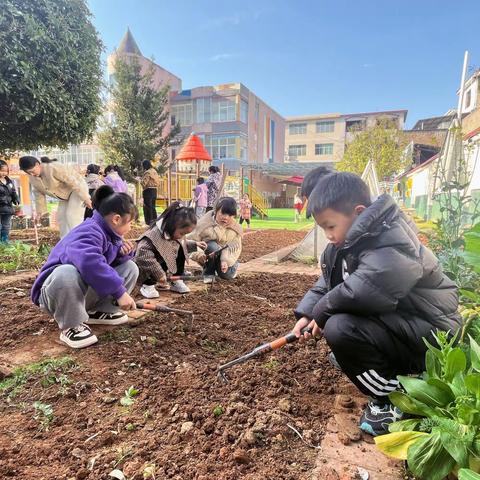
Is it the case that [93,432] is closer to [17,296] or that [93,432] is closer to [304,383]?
[304,383]

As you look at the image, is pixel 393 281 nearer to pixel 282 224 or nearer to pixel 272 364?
pixel 272 364

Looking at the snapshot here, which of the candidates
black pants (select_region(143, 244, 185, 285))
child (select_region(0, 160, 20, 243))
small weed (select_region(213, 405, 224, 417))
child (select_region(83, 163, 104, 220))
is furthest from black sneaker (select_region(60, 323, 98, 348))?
child (select_region(0, 160, 20, 243))

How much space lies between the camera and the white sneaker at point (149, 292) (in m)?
3.60

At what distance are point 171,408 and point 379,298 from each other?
41.1 inches

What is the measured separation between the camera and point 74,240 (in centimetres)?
234

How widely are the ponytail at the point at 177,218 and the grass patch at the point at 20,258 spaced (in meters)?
2.27

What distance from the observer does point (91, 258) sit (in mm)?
2266

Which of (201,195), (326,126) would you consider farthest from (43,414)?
(326,126)

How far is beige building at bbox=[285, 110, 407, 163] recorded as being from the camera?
46725 millimetres

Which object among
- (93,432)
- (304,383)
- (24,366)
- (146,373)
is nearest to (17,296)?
(24,366)

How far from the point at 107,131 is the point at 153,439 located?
764 inches

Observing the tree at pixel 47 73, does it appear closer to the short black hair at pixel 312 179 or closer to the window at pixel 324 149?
the short black hair at pixel 312 179

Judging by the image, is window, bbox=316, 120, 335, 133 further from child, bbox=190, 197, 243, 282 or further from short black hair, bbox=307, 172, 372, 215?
short black hair, bbox=307, 172, 372, 215

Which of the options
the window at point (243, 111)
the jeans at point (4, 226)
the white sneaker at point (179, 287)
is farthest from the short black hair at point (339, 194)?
the window at point (243, 111)
